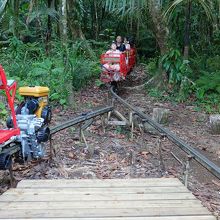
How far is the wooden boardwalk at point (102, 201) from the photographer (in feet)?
9.66

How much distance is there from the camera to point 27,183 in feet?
13.4

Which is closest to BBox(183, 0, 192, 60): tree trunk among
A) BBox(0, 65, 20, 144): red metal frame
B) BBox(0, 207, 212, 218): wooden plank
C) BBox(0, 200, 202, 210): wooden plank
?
BBox(0, 65, 20, 144): red metal frame

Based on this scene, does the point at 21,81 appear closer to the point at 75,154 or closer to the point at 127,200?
the point at 75,154

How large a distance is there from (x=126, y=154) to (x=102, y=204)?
3.40m

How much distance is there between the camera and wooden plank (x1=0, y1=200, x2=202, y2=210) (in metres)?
3.19

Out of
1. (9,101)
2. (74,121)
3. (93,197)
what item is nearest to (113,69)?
(74,121)

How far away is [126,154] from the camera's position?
6664 millimetres

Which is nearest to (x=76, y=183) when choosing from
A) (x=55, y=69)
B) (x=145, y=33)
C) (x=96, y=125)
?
(x=96, y=125)

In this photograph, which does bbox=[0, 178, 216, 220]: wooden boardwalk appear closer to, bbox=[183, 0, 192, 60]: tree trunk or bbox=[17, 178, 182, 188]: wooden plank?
bbox=[17, 178, 182, 188]: wooden plank

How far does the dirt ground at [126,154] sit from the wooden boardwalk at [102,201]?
83 cm

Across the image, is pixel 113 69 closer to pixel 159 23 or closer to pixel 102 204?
pixel 159 23

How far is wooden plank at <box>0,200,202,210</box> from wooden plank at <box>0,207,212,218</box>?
96 mm

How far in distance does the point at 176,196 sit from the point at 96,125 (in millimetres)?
5141

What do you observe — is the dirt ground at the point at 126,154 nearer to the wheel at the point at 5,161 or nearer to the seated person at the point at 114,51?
the wheel at the point at 5,161
